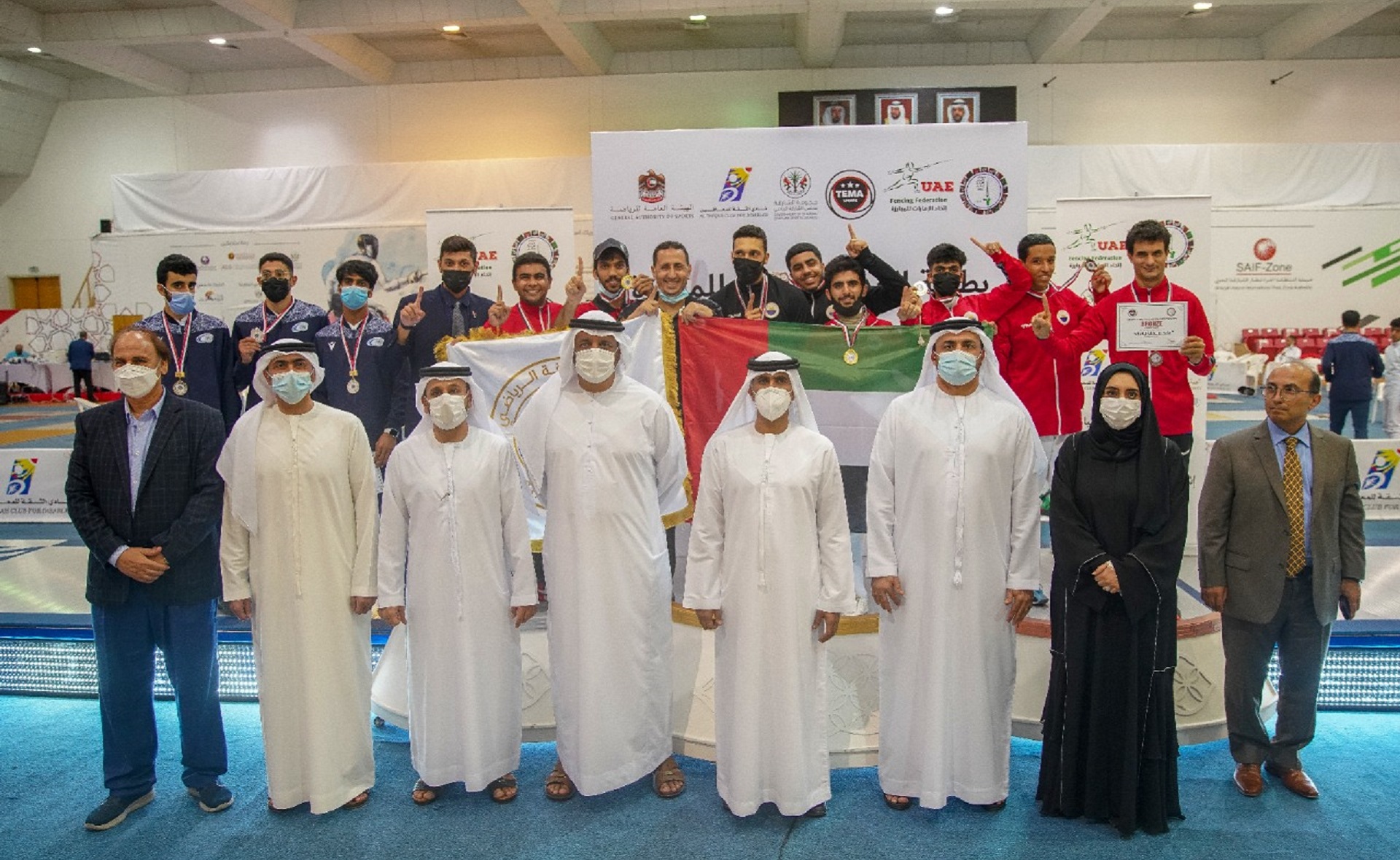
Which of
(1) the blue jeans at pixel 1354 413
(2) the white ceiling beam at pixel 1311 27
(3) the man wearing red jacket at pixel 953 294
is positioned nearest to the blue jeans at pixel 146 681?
(3) the man wearing red jacket at pixel 953 294

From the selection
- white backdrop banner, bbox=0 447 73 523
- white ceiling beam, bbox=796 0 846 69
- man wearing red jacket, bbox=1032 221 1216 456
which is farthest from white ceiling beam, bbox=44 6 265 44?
man wearing red jacket, bbox=1032 221 1216 456

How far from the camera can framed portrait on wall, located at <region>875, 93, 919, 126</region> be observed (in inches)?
464

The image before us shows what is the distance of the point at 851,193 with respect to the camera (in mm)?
7137

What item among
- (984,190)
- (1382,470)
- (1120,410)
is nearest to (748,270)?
(1120,410)

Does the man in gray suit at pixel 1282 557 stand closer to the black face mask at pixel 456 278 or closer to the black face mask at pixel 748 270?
the black face mask at pixel 748 270

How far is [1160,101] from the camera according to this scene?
1584cm

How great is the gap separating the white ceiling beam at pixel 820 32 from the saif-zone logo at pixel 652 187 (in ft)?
21.9

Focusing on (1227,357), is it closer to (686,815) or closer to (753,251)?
(753,251)

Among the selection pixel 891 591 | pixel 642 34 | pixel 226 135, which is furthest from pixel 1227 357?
pixel 226 135

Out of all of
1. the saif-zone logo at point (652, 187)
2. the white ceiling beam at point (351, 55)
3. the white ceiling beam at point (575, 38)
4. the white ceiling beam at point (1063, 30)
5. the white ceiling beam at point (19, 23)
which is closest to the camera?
the saif-zone logo at point (652, 187)

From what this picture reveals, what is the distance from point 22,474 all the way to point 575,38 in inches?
385

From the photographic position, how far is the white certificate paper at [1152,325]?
4.07 meters

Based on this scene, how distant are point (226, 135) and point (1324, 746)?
62.0 ft

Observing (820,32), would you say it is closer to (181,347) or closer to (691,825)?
(181,347)
